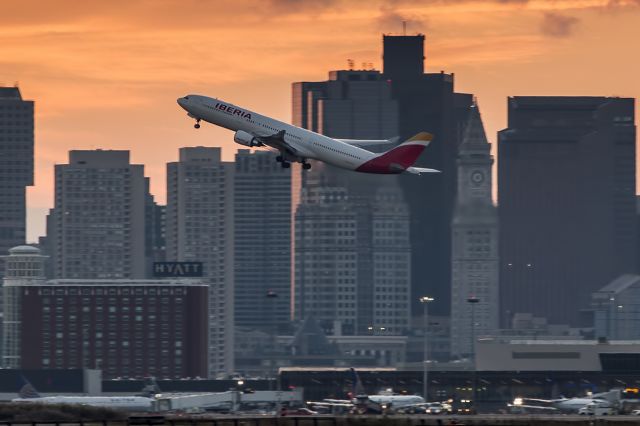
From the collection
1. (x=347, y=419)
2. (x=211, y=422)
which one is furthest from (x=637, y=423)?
(x=211, y=422)

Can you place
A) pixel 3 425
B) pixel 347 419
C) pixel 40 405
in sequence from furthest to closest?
pixel 40 405 → pixel 347 419 → pixel 3 425

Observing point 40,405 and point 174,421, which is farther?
point 40,405

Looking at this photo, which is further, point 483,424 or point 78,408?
point 78,408

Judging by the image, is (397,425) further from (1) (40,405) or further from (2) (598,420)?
(1) (40,405)

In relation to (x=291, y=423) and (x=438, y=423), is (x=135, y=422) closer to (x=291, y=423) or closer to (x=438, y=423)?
(x=291, y=423)

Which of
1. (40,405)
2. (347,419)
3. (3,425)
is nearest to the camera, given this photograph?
(3,425)

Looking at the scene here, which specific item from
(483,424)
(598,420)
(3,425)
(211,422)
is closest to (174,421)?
(211,422)

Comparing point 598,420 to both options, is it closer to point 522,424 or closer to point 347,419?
point 522,424
